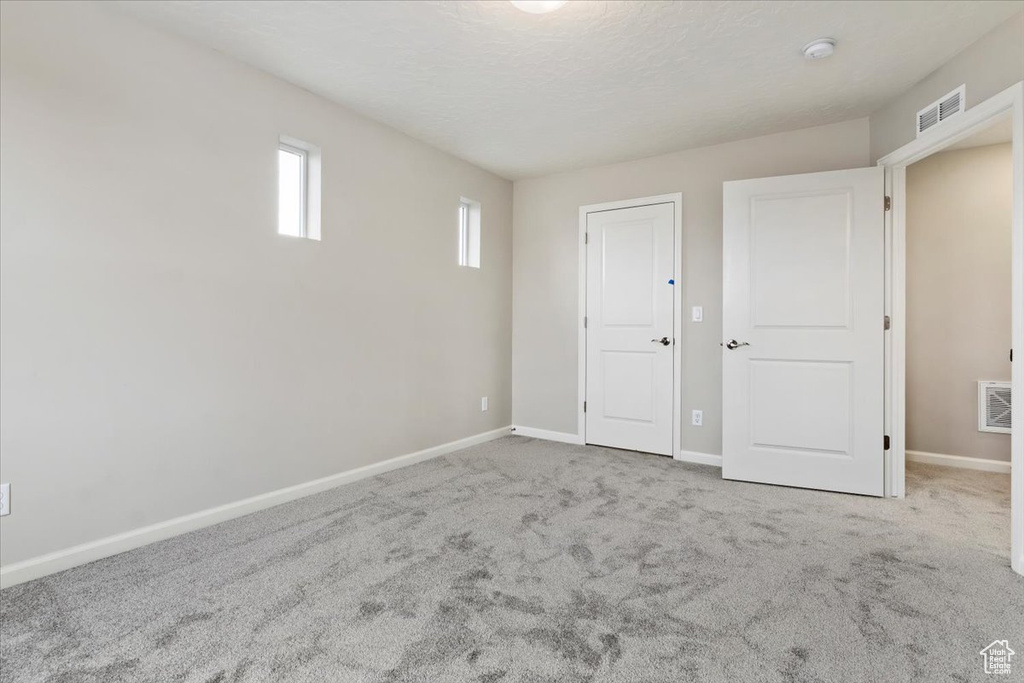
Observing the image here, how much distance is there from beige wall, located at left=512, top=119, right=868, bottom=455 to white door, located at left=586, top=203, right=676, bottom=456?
0.50ft

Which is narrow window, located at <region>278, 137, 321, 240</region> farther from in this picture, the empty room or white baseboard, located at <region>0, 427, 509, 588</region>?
white baseboard, located at <region>0, 427, 509, 588</region>

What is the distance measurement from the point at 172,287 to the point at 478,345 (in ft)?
8.37

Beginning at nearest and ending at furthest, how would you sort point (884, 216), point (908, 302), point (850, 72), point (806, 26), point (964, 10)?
point (964, 10) < point (806, 26) < point (850, 72) < point (884, 216) < point (908, 302)

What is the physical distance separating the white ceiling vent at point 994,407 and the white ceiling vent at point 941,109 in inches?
89.5

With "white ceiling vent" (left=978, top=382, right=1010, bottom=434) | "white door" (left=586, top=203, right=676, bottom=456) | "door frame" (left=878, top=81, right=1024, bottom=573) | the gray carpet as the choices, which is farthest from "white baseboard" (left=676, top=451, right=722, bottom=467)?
"white ceiling vent" (left=978, top=382, right=1010, bottom=434)

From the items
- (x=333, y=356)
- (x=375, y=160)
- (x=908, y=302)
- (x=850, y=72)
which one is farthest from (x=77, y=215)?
(x=908, y=302)

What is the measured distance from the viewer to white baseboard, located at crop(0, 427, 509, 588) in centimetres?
204

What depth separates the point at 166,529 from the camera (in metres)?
2.45

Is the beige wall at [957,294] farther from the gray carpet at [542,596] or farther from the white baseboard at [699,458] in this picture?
the white baseboard at [699,458]

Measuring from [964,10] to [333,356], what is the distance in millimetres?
3798

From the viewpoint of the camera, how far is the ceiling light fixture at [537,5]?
2.12m

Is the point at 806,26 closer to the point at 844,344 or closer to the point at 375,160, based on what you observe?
the point at 844,344

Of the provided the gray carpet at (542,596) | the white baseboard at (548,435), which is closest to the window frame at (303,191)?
the gray carpet at (542,596)

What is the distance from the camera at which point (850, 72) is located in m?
2.80
